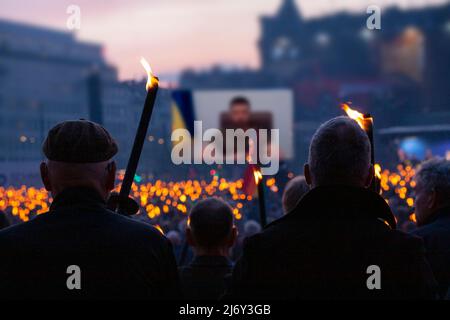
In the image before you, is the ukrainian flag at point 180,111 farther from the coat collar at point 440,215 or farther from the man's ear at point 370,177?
the man's ear at point 370,177

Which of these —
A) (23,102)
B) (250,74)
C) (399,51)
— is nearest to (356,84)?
(399,51)

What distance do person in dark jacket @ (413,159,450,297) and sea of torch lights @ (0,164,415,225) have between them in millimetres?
2893

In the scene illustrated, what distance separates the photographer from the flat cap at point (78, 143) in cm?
246

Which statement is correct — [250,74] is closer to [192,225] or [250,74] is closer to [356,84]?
[356,84]

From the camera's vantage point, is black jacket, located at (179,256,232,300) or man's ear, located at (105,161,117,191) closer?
man's ear, located at (105,161,117,191)

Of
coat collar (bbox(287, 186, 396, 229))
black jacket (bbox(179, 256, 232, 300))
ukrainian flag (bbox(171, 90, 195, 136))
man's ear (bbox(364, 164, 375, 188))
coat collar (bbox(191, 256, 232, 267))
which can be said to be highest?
ukrainian flag (bbox(171, 90, 195, 136))

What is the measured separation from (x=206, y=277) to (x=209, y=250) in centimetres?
12

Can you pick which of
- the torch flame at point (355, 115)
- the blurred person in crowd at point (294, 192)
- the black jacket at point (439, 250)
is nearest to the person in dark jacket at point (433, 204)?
the black jacket at point (439, 250)

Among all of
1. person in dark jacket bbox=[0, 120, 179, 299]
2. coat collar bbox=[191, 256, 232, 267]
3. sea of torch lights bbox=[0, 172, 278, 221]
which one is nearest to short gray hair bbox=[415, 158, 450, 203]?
coat collar bbox=[191, 256, 232, 267]

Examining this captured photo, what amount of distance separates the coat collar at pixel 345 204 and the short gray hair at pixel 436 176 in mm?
1247

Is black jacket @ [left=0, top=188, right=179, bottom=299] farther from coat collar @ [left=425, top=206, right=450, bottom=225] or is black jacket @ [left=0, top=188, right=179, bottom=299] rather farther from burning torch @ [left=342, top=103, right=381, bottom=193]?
coat collar @ [left=425, top=206, right=450, bottom=225]

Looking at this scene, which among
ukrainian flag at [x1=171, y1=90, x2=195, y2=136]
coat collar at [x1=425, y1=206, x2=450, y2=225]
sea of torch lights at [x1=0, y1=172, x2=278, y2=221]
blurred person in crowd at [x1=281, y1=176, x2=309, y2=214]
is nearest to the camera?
coat collar at [x1=425, y1=206, x2=450, y2=225]

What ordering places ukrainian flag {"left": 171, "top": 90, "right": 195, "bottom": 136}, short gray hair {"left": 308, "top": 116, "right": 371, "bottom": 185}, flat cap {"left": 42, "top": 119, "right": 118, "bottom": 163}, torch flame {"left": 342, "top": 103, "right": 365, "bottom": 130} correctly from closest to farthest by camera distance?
short gray hair {"left": 308, "top": 116, "right": 371, "bottom": 185}, flat cap {"left": 42, "top": 119, "right": 118, "bottom": 163}, torch flame {"left": 342, "top": 103, "right": 365, "bottom": 130}, ukrainian flag {"left": 171, "top": 90, "right": 195, "bottom": 136}

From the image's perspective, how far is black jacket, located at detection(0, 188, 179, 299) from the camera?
236 centimetres
